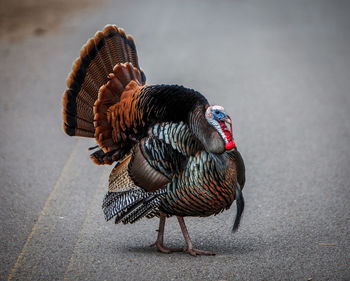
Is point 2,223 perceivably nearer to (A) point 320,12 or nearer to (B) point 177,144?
(B) point 177,144

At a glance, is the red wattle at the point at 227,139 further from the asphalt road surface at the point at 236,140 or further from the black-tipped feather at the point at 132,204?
the asphalt road surface at the point at 236,140

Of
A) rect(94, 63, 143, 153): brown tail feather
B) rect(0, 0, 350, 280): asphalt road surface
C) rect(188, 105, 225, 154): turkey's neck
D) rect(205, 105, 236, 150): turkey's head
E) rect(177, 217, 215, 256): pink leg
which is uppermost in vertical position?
rect(205, 105, 236, 150): turkey's head

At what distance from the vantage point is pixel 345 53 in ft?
32.6

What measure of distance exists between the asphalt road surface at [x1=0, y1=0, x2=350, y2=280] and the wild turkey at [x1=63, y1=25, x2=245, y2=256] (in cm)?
40

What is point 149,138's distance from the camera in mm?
4375

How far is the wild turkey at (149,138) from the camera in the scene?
4090 mm

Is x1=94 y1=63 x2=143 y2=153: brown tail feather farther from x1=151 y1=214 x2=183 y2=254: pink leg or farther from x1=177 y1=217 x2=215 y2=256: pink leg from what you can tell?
x1=177 y1=217 x2=215 y2=256: pink leg

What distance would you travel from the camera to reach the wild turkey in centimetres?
409

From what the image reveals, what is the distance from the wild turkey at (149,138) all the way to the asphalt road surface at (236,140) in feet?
1.31

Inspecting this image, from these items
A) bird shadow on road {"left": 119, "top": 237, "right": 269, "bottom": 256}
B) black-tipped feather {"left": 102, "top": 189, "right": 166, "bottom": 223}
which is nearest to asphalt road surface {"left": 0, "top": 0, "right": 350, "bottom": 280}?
bird shadow on road {"left": 119, "top": 237, "right": 269, "bottom": 256}

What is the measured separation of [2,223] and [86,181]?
3.91ft

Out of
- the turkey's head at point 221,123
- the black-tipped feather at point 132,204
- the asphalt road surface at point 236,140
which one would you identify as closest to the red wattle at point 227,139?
the turkey's head at point 221,123

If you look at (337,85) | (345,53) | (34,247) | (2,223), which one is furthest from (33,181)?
(345,53)

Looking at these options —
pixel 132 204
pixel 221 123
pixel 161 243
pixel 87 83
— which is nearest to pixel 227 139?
pixel 221 123
